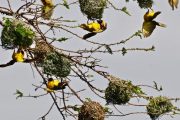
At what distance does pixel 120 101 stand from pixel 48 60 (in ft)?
2.07

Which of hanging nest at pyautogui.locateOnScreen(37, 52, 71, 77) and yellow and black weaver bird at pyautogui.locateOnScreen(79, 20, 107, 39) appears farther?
yellow and black weaver bird at pyautogui.locateOnScreen(79, 20, 107, 39)

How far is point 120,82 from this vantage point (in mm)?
4293

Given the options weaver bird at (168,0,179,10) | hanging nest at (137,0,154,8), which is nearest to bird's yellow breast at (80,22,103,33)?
hanging nest at (137,0,154,8)

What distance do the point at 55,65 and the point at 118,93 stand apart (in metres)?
0.54

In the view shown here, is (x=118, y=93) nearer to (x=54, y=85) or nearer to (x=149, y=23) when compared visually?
(x=54, y=85)

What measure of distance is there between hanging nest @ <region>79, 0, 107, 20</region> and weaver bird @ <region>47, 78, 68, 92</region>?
56 centimetres

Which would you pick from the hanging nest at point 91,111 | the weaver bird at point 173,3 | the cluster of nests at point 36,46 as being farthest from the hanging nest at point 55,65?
the weaver bird at point 173,3

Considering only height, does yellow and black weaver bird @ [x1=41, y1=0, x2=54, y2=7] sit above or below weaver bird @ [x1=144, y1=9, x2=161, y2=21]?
above

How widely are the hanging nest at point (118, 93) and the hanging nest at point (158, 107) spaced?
0.57 feet

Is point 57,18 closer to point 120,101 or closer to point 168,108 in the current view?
point 120,101

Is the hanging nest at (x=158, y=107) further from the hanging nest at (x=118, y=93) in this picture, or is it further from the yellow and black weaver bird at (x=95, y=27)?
the yellow and black weaver bird at (x=95, y=27)

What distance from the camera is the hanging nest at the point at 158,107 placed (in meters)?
4.17

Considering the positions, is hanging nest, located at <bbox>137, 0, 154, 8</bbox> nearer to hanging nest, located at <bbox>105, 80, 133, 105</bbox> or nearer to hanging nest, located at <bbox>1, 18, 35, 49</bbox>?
hanging nest, located at <bbox>105, 80, 133, 105</bbox>

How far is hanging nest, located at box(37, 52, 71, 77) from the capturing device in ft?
12.8
